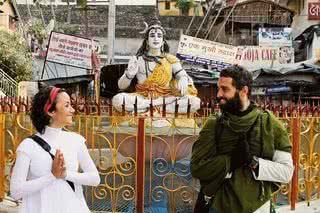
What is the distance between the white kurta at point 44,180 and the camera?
3.06 m

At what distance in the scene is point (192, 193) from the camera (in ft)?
18.9

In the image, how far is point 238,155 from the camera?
3.14 metres

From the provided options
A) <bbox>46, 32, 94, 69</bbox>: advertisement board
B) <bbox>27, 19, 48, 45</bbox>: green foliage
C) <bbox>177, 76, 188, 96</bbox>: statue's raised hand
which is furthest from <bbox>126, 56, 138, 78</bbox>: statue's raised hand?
<bbox>27, 19, 48, 45</bbox>: green foliage

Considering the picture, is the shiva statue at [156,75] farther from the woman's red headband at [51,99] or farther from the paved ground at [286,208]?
the woman's red headband at [51,99]

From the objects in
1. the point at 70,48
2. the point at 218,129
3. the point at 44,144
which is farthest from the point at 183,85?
the point at 70,48

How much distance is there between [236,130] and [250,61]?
20.2 m

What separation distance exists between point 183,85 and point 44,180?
5016 mm

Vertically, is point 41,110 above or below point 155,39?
below

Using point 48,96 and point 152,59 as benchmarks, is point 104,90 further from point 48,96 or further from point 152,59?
point 48,96

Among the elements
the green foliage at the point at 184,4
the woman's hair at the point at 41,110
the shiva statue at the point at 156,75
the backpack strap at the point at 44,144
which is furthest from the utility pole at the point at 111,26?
the backpack strap at the point at 44,144

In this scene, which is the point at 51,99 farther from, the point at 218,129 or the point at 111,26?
the point at 111,26

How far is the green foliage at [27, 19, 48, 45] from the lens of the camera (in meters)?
27.0

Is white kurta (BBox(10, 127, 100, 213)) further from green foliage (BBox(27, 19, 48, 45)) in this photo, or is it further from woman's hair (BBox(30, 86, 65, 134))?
green foliage (BBox(27, 19, 48, 45))

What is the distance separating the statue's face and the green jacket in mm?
4976
